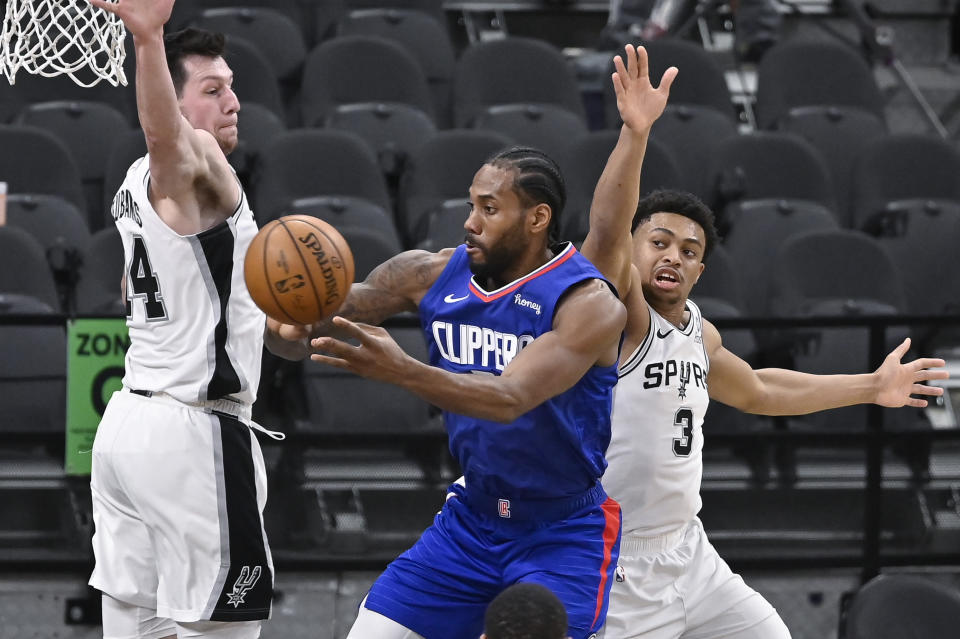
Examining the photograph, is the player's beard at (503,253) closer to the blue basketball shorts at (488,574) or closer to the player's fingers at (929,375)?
the blue basketball shorts at (488,574)

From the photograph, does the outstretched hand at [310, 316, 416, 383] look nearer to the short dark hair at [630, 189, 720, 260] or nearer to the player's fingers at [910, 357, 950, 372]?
the short dark hair at [630, 189, 720, 260]

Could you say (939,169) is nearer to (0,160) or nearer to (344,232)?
(344,232)

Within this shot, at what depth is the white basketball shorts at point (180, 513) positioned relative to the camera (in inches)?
145

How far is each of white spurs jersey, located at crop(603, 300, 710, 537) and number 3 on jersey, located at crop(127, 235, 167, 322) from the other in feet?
4.81

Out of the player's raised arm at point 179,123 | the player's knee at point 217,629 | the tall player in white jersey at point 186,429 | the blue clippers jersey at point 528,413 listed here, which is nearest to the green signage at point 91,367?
the tall player in white jersey at point 186,429

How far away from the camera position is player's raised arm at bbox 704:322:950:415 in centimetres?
444

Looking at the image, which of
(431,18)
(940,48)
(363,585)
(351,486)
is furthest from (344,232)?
(940,48)

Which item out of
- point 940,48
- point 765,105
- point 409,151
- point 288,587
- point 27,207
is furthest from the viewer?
point 940,48

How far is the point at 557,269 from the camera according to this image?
3.73 metres

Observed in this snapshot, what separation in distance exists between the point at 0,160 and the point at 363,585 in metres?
2.96

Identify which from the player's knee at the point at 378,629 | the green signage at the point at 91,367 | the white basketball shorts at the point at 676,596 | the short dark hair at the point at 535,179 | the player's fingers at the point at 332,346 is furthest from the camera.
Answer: the green signage at the point at 91,367

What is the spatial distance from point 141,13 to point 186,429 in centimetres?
112

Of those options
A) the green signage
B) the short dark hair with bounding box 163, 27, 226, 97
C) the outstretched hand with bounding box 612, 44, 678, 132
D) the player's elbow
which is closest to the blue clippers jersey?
the player's elbow

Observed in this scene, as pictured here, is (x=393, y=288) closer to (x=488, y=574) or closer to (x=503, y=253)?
(x=503, y=253)
